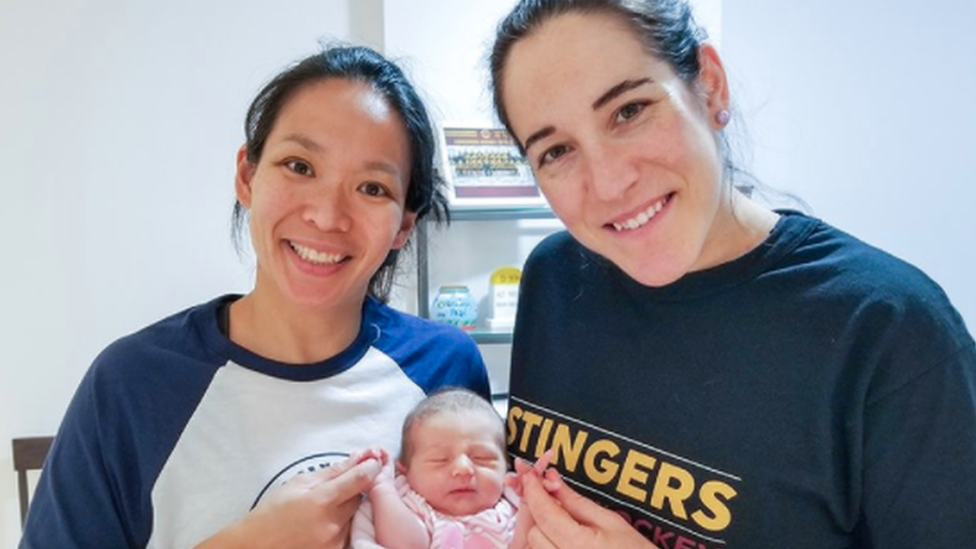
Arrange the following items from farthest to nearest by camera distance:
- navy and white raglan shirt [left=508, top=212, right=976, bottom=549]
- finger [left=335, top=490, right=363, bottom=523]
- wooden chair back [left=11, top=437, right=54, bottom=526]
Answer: wooden chair back [left=11, top=437, right=54, bottom=526] < finger [left=335, top=490, right=363, bottom=523] < navy and white raglan shirt [left=508, top=212, right=976, bottom=549]

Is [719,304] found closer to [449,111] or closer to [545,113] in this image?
[545,113]

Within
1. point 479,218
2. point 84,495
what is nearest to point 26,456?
point 84,495

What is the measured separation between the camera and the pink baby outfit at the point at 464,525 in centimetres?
125

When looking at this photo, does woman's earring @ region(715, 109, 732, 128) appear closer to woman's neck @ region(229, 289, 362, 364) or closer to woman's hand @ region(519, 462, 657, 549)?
woman's hand @ region(519, 462, 657, 549)

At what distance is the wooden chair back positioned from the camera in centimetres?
237

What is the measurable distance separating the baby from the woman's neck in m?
0.22

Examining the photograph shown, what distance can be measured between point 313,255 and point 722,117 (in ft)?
2.34

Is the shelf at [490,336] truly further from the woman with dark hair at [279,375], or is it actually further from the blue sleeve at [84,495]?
the blue sleeve at [84,495]

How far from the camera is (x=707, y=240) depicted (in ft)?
3.77

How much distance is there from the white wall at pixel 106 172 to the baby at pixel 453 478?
1.59 metres

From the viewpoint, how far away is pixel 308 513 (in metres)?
1.10

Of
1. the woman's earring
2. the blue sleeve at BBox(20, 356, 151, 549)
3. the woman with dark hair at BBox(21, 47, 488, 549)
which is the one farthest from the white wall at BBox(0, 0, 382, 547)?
the woman's earring

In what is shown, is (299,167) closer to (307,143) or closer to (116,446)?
(307,143)

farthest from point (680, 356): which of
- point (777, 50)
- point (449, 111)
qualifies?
point (777, 50)
